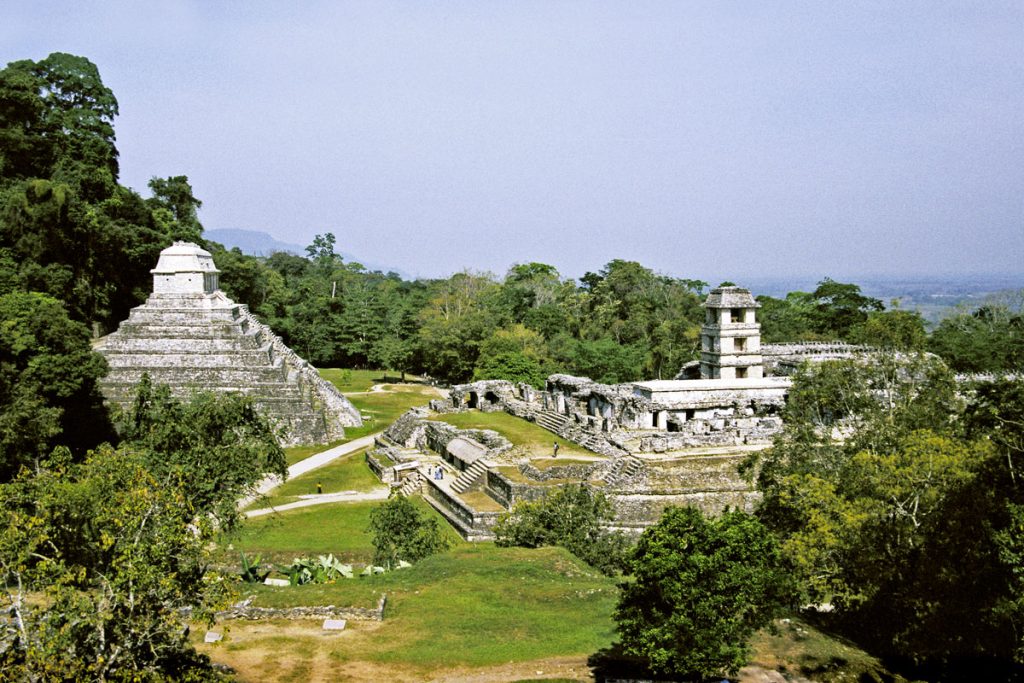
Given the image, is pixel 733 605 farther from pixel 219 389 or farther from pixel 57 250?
pixel 57 250

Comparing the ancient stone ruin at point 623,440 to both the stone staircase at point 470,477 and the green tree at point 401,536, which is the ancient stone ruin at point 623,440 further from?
the green tree at point 401,536

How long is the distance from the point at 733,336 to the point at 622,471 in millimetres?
18864

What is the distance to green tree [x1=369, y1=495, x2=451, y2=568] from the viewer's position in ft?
79.1

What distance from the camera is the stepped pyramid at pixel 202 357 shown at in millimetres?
43625

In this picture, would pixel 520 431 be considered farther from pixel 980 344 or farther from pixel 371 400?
pixel 980 344

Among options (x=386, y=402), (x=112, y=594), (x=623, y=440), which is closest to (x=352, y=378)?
(x=386, y=402)

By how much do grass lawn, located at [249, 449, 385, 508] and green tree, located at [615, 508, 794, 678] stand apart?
20.7 metres

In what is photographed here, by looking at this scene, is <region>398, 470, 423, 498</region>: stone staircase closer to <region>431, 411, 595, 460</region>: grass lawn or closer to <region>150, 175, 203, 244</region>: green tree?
<region>431, 411, 595, 460</region>: grass lawn

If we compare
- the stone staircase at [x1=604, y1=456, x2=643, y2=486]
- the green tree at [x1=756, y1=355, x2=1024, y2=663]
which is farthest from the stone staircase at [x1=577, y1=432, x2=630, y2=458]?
the green tree at [x1=756, y1=355, x2=1024, y2=663]

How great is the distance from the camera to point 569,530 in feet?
83.2

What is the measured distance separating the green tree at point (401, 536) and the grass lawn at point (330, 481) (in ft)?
28.9

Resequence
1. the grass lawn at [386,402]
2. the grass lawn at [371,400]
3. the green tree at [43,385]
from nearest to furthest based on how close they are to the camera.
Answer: the green tree at [43,385], the grass lawn at [371,400], the grass lawn at [386,402]

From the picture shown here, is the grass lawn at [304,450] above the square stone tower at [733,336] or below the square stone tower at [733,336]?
below

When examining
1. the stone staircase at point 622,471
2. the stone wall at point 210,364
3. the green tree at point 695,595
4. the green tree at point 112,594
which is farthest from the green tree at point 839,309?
the green tree at point 112,594
